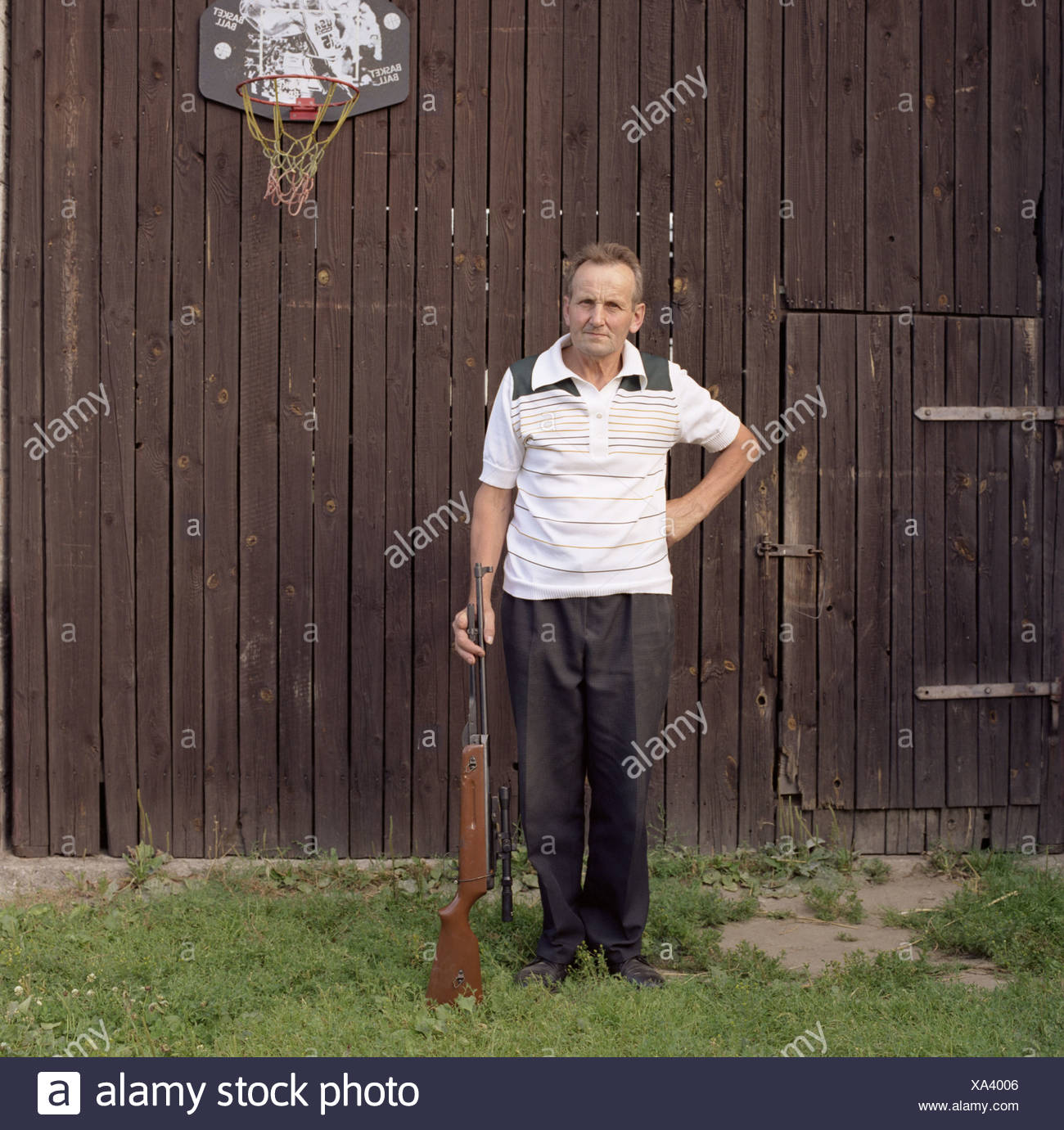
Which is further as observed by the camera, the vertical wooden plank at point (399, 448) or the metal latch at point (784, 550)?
the metal latch at point (784, 550)

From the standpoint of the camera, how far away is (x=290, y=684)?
4754 millimetres

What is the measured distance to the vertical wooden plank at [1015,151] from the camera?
491 cm

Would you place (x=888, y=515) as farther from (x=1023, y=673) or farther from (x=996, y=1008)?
(x=996, y=1008)

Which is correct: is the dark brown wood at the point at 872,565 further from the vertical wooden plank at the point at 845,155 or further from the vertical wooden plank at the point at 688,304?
the vertical wooden plank at the point at 688,304

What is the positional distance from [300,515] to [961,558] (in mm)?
2916

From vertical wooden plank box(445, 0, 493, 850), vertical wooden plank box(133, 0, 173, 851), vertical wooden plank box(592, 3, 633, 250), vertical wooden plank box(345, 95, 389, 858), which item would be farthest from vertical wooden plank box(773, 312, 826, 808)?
vertical wooden plank box(133, 0, 173, 851)

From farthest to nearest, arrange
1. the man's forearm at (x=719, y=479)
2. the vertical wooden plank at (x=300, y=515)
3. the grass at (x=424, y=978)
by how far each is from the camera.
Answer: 1. the vertical wooden plank at (x=300, y=515)
2. the man's forearm at (x=719, y=479)
3. the grass at (x=424, y=978)

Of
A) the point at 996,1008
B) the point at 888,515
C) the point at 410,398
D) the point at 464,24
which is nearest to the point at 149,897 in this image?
the point at 410,398

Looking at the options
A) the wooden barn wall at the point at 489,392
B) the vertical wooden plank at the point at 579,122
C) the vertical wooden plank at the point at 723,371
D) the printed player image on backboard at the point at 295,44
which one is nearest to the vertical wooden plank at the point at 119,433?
the wooden barn wall at the point at 489,392

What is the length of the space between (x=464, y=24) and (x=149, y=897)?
384 centimetres

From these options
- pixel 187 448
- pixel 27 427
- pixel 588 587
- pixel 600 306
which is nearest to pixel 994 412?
pixel 600 306

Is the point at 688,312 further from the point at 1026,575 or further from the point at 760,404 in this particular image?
the point at 1026,575

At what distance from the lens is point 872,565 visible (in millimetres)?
4938

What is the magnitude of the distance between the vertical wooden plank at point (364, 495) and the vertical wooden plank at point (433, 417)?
5.8 inches
